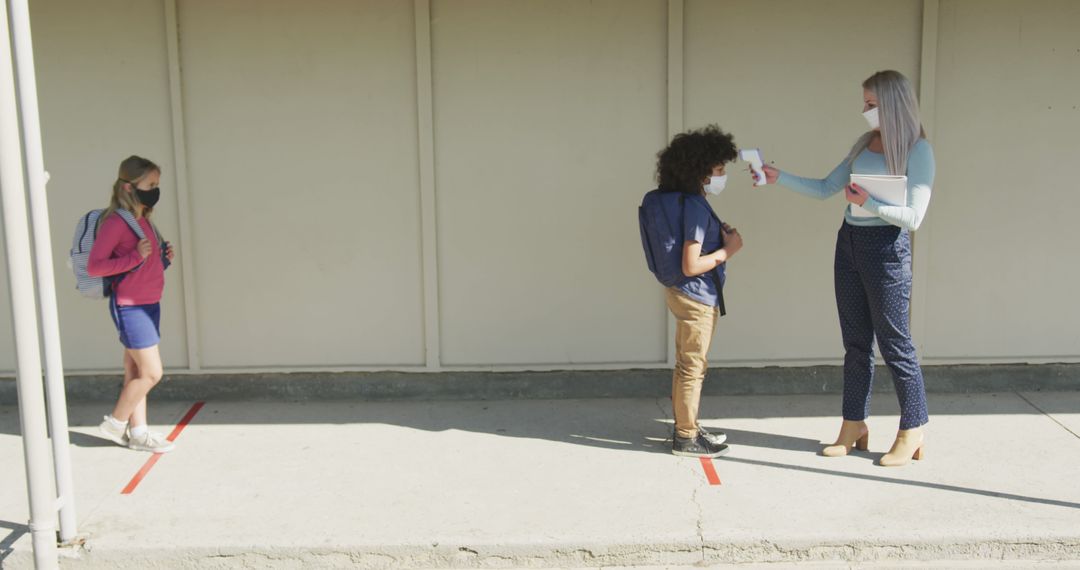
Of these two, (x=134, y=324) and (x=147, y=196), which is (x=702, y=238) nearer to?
(x=147, y=196)

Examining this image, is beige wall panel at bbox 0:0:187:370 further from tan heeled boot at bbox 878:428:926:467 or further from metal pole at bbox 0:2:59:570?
tan heeled boot at bbox 878:428:926:467

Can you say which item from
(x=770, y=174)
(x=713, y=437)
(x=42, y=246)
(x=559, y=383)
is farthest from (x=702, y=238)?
(x=42, y=246)

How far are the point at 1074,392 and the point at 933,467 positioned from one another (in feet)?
5.60

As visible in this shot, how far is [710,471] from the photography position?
191 inches

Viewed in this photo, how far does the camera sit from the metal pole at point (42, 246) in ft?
12.4

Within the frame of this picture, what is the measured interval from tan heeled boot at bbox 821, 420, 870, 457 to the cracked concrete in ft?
0.20

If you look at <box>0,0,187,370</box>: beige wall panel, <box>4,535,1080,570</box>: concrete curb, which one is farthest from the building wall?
<box>4,535,1080,570</box>: concrete curb

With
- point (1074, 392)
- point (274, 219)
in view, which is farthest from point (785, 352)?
point (274, 219)

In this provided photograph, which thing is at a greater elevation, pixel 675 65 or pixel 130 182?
pixel 675 65

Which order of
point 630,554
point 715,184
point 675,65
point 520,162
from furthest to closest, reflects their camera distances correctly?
point 520,162
point 675,65
point 715,184
point 630,554

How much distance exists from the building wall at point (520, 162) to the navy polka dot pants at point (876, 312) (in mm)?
986

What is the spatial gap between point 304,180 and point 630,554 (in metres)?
2.87

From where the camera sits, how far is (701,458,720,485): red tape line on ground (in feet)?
15.5

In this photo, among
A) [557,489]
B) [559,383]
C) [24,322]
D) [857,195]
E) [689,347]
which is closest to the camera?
[24,322]
